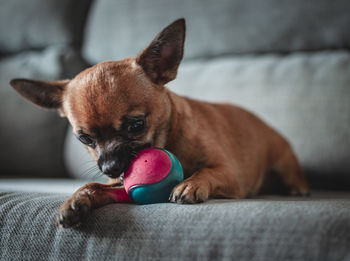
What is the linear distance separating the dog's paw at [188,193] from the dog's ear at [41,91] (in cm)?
75

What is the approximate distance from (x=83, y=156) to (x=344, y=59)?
1.72m

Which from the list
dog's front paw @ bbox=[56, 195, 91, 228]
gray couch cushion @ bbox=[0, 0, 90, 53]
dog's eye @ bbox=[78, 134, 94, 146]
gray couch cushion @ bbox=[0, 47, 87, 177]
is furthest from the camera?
gray couch cushion @ bbox=[0, 0, 90, 53]

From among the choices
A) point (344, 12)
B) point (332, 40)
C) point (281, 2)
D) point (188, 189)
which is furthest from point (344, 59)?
point (188, 189)

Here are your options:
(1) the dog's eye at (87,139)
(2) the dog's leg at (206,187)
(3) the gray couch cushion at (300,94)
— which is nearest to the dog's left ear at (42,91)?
(1) the dog's eye at (87,139)

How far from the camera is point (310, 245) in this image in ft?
2.49

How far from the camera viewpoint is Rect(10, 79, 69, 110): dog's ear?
1.52 m

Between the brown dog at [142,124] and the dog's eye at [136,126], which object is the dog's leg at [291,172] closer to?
the brown dog at [142,124]

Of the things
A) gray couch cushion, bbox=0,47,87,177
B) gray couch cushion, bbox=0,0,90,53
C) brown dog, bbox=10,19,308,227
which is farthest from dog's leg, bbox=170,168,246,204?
gray couch cushion, bbox=0,0,90,53

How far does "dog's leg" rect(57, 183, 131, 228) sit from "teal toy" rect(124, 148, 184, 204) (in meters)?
0.10

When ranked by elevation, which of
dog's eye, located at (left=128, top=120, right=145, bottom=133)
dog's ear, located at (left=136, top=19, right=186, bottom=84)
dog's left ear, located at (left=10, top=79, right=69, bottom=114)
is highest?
dog's ear, located at (left=136, top=19, right=186, bottom=84)

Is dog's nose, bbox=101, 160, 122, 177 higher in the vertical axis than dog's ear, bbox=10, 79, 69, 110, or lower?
lower

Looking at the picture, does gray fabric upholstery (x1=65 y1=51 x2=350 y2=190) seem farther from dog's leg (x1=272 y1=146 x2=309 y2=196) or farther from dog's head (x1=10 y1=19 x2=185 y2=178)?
dog's head (x1=10 y1=19 x2=185 y2=178)

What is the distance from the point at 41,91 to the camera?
1547 millimetres

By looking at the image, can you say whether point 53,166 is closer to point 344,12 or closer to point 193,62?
point 193,62
